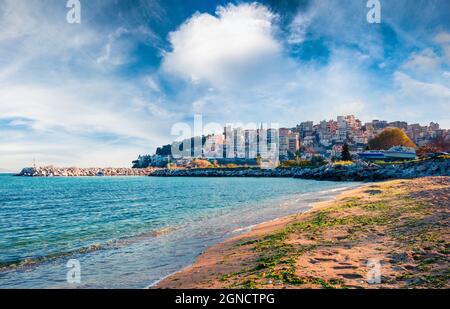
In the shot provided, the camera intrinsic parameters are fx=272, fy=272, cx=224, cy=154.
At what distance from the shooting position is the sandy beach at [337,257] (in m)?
6.44

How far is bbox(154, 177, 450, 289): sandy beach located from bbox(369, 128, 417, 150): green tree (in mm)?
150268

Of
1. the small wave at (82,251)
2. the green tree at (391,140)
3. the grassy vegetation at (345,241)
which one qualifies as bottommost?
the small wave at (82,251)

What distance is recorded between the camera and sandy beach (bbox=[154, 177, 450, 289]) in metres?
6.44

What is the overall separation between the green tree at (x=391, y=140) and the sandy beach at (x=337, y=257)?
150 metres

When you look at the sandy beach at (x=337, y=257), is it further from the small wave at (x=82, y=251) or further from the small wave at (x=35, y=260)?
the small wave at (x=35, y=260)

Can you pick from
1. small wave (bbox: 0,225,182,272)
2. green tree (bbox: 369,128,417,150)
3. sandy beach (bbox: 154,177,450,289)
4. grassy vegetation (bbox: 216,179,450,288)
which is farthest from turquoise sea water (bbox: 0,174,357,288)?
green tree (bbox: 369,128,417,150)

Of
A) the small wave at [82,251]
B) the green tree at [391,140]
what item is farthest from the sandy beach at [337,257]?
the green tree at [391,140]

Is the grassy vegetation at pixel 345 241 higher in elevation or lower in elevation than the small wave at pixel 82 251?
higher

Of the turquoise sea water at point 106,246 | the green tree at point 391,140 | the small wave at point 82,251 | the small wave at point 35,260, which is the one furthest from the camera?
the green tree at point 391,140

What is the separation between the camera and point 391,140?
14250 cm

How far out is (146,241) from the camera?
47.7ft

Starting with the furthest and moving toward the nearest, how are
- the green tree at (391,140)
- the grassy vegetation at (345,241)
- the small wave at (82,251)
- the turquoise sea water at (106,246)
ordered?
the green tree at (391,140)
the small wave at (82,251)
the turquoise sea water at (106,246)
the grassy vegetation at (345,241)

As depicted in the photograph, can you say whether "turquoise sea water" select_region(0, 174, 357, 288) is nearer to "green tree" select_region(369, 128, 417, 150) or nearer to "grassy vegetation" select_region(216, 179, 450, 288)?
"grassy vegetation" select_region(216, 179, 450, 288)
